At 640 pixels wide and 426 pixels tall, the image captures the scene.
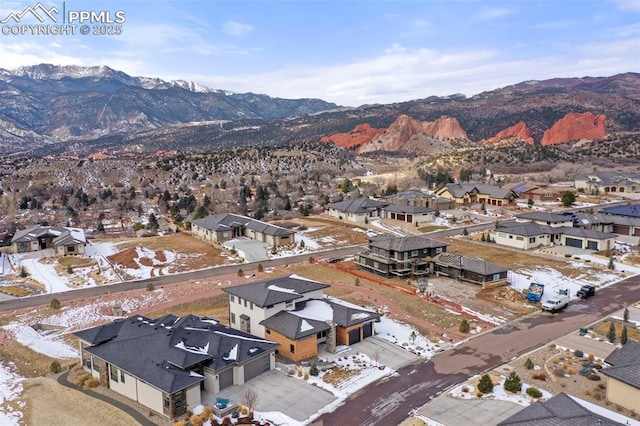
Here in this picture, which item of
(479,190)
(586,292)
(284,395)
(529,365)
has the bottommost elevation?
(586,292)

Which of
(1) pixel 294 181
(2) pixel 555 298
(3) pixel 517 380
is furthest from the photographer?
(1) pixel 294 181

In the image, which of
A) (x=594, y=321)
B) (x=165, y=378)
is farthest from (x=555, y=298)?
(x=165, y=378)

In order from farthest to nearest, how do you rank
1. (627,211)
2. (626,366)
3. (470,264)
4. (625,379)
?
1. (627,211)
2. (470,264)
3. (626,366)
4. (625,379)

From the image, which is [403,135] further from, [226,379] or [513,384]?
[226,379]

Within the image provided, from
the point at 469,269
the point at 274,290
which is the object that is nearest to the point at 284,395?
the point at 274,290

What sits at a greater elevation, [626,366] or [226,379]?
[626,366]

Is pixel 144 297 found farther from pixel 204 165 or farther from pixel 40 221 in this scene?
pixel 204 165

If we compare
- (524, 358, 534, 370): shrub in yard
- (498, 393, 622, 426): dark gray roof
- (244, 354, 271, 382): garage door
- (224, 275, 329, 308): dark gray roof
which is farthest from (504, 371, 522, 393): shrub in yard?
(224, 275, 329, 308): dark gray roof

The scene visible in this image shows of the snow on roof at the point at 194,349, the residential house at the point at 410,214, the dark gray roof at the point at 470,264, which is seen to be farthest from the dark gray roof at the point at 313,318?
the residential house at the point at 410,214
